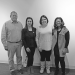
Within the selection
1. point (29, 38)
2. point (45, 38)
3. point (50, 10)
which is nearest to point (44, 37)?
point (45, 38)

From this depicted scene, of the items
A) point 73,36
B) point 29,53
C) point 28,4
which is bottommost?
point 29,53

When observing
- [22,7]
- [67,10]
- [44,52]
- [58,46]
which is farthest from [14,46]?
[67,10]

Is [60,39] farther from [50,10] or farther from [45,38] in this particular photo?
[50,10]

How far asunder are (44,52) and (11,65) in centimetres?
88

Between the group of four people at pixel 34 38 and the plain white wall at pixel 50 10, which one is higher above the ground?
the plain white wall at pixel 50 10

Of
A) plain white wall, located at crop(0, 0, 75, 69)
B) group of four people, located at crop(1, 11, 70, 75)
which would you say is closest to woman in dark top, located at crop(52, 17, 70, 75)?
group of four people, located at crop(1, 11, 70, 75)

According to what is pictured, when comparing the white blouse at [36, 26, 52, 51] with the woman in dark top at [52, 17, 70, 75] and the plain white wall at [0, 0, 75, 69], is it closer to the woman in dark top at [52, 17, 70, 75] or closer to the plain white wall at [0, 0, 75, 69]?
the woman in dark top at [52, 17, 70, 75]

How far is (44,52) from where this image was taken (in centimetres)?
233

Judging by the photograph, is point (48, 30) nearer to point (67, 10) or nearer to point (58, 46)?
point (58, 46)

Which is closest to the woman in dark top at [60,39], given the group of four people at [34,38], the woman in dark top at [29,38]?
the group of four people at [34,38]

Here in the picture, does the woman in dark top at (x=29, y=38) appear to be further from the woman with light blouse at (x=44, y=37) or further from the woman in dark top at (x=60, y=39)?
the woman in dark top at (x=60, y=39)

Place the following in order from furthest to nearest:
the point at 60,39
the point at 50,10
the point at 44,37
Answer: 1. the point at 50,10
2. the point at 44,37
3. the point at 60,39

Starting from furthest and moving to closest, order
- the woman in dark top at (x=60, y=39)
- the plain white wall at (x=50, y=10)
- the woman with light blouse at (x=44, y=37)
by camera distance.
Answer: the plain white wall at (x=50, y=10)
the woman with light blouse at (x=44, y=37)
the woman in dark top at (x=60, y=39)

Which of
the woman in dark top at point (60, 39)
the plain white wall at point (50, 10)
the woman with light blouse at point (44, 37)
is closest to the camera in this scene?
the woman in dark top at point (60, 39)
